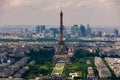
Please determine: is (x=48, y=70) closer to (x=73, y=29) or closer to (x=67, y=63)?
(x=67, y=63)

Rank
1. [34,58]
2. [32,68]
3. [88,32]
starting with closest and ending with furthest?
1. [32,68]
2. [34,58]
3. [88,32]

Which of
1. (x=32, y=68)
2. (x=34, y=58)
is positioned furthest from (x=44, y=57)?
(x=32, y=68)

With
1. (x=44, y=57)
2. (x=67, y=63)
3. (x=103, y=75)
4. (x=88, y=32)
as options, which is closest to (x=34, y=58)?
(x=44, y=57)

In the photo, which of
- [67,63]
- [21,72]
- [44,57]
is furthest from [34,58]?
[21,72]

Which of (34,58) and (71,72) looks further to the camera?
(34,58)

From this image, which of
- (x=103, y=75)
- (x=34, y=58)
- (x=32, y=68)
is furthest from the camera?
(x=34, y=58)

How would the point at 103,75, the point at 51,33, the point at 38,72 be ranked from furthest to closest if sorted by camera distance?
the point at 51,33 → the point at 38,72 → the point at 103,75

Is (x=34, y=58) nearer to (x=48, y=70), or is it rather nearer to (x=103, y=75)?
(x=48, y=70)

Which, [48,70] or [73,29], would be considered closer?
[48,70]

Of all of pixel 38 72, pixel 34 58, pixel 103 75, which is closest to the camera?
pixel 103 75
